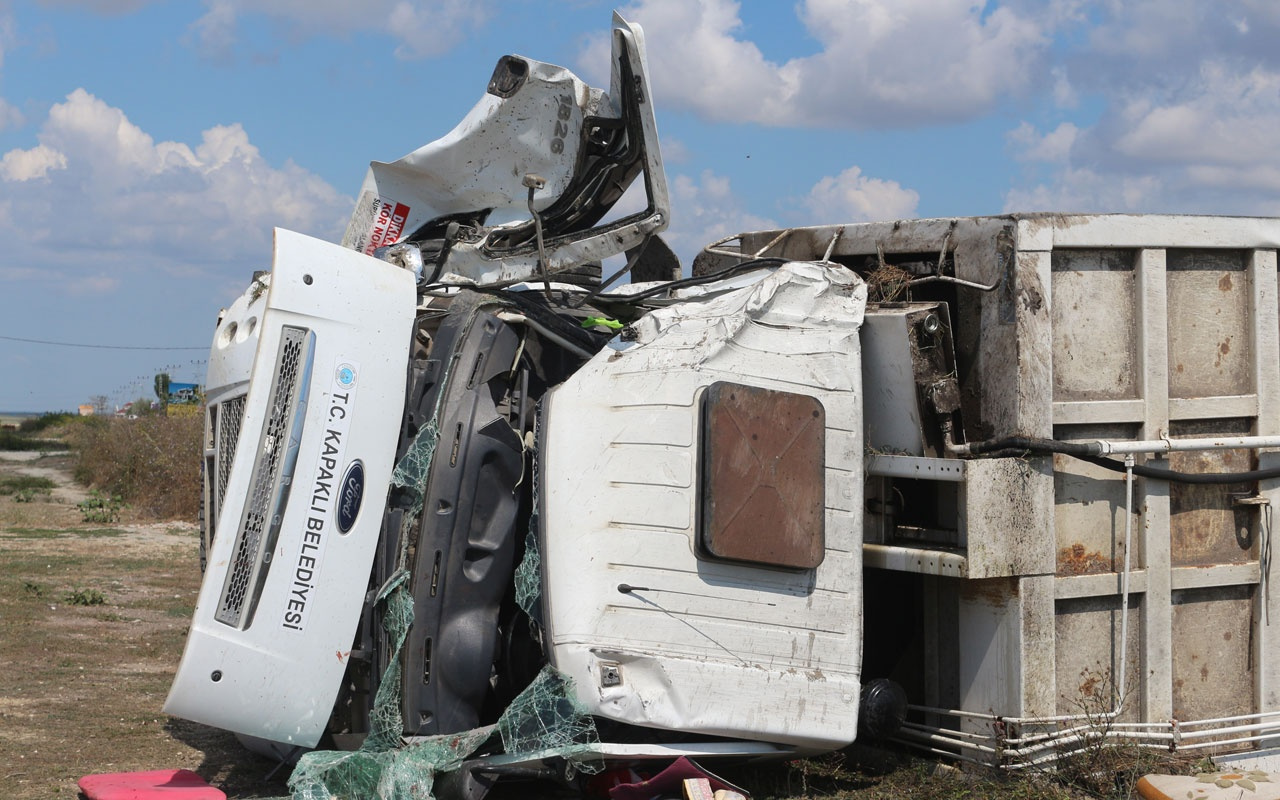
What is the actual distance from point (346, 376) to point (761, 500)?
1.41m

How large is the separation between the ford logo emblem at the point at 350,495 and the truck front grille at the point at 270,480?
7.1 inches

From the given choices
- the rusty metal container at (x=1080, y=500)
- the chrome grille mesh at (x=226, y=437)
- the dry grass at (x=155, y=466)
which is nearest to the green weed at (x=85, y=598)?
the chrome grille mesh at (x=226, y=437)

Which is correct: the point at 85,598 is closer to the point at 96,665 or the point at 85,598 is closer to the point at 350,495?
the point at 96,665

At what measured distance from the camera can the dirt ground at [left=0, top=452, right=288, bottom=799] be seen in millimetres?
4840

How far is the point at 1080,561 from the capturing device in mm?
4477

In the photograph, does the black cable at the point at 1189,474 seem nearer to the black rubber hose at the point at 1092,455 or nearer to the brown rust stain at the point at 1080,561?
the black rubber hose at the point at 1092,455

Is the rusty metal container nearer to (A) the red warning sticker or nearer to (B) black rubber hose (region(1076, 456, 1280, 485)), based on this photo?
(B) black rubber hose (region(1076, 456, 1280, 485))

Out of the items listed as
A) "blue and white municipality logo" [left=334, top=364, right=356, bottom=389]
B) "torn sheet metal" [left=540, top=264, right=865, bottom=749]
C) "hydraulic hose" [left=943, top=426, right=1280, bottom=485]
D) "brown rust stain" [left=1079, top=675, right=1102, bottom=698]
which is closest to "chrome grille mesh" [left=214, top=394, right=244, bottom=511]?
"blue and white municipality logo" [left=334, top=364, right=356, bottom=389]

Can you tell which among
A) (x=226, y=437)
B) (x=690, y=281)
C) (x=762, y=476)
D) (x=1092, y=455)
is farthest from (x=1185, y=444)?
(x=226, y=437)

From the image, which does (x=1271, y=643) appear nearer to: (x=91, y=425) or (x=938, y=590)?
(x=938, y=590)

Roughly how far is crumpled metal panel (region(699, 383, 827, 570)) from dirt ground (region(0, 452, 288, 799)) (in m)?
1.96

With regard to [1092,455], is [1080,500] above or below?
below

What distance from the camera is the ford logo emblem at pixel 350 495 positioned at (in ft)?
13.4

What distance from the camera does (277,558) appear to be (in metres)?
3.96
